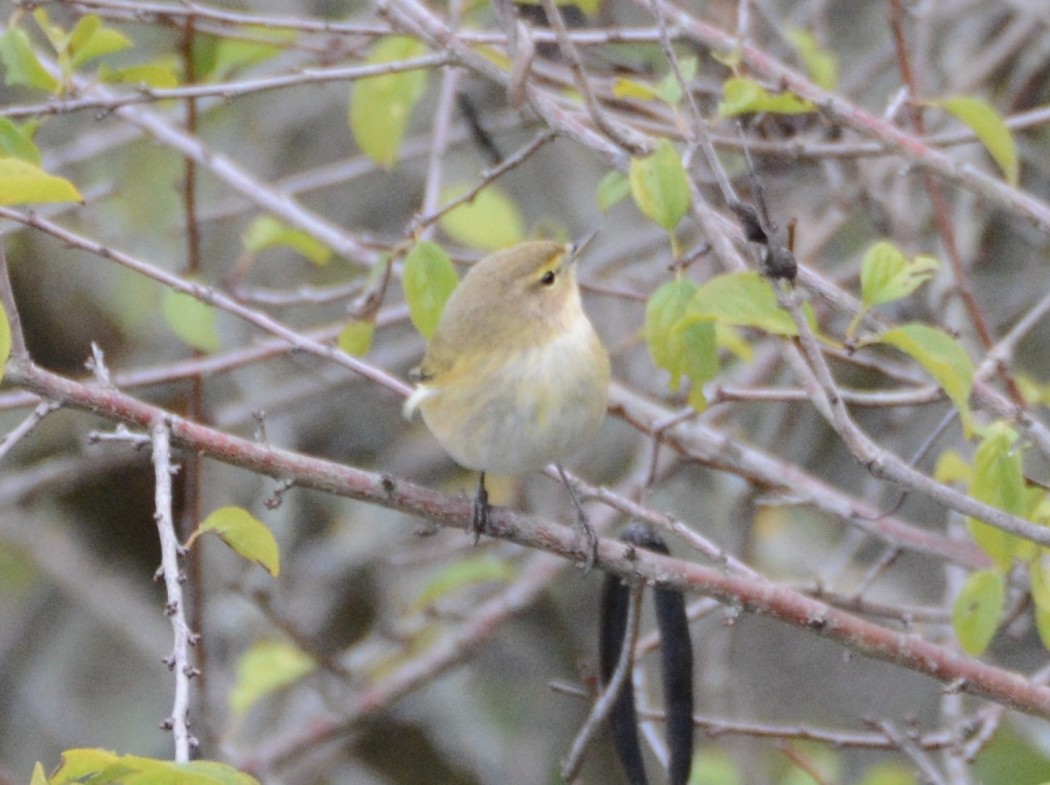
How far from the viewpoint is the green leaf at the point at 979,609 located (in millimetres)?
2354

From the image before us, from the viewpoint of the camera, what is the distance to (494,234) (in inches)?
151

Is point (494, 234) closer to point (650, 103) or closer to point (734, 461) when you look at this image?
point (650, 103)

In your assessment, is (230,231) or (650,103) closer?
(650,103)

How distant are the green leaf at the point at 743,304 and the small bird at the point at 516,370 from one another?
2.84ft

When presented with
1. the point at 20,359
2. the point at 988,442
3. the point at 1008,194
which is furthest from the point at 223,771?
the point at 1008,194

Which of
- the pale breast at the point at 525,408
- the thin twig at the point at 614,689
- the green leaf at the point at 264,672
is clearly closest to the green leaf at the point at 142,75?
the pale breast at the point at 525,408

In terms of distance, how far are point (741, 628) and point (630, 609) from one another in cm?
342

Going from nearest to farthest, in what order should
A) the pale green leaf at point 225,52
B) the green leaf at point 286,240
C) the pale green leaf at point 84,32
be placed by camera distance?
the pale green leaf at point 84,32 < the green leaf at point 286,240 < the pale green leaf at point 225,52

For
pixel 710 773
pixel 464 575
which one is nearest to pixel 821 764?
pixel 710 773

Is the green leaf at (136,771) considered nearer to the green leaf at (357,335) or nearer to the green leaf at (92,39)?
the green leaf at (357,335)

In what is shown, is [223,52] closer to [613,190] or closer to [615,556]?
[613,190]

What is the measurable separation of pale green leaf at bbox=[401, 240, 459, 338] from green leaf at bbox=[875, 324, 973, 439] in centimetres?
101

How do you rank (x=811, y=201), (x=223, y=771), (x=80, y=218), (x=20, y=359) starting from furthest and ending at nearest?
(x=811, y=201), (x=80, y=218), (x=20, y=359), (x=223, y=771)

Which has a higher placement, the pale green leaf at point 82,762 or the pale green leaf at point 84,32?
the pale green leaf at point 84,32
